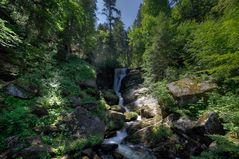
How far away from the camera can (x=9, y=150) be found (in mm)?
7504

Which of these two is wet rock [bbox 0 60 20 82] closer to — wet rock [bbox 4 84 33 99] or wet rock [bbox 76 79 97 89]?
wet rock [bbox 4 84 33 99]

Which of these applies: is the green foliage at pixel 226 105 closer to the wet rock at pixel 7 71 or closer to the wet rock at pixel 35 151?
the wet rock at pixel 35 151

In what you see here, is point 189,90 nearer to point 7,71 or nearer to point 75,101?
point 75,101

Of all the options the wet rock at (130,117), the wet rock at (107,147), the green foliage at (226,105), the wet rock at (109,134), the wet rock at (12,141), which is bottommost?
the wet rock at (107,147)

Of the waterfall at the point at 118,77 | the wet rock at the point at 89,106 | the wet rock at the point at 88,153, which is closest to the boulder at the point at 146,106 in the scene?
the wet rock at the point at 89,106

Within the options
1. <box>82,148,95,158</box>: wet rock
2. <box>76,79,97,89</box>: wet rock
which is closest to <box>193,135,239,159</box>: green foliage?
<box>82,148,95,158</box>: wet rock

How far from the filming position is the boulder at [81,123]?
9.89 meters

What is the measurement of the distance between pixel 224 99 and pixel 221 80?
2.13 meters

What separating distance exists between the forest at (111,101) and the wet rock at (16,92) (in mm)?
45

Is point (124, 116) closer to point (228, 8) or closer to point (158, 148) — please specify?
A: point (158, 148)

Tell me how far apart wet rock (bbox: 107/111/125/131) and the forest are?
72mm

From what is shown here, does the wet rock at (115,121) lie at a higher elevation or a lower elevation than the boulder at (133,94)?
lower

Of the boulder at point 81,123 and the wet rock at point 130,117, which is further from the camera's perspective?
the wet rock at point 130,117

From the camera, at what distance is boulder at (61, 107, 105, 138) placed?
9.89 meters
